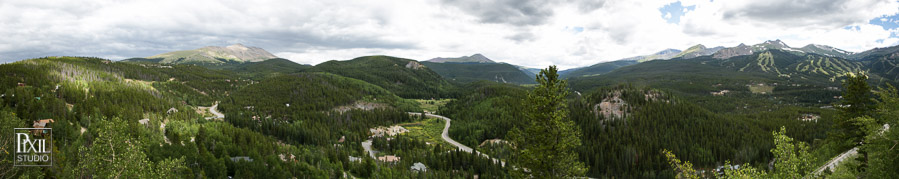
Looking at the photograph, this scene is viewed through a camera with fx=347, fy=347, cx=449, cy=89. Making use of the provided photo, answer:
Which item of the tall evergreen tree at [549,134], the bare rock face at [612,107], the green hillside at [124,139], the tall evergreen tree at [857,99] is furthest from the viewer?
the bare rock face at [612,107]

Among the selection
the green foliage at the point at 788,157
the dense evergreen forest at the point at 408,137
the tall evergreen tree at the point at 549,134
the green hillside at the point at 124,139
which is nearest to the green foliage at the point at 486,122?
the dense evergreen forest at the point at 408,137

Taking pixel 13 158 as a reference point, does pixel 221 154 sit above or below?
below

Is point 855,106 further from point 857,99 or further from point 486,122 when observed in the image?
point 486,122

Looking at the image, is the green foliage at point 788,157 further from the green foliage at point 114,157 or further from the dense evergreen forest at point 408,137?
the green foliage at point 114,157

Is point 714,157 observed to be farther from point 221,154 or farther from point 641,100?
point 221,154

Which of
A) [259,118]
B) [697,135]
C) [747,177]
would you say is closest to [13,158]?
[747,177]

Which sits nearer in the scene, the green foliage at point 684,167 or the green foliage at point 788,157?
the green foliage at point 788,157

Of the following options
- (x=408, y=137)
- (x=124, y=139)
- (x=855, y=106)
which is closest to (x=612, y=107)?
(x=408, y=137)

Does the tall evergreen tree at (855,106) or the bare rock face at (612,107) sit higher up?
the tall evergreen tree at (855,106)

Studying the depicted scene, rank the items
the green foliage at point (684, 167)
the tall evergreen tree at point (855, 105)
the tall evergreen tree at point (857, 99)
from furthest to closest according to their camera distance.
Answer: the tall evergreen tree at point (857, 99) → the tall evergreen tree at point (855, 105) → the green foliage at point (684, 167)
